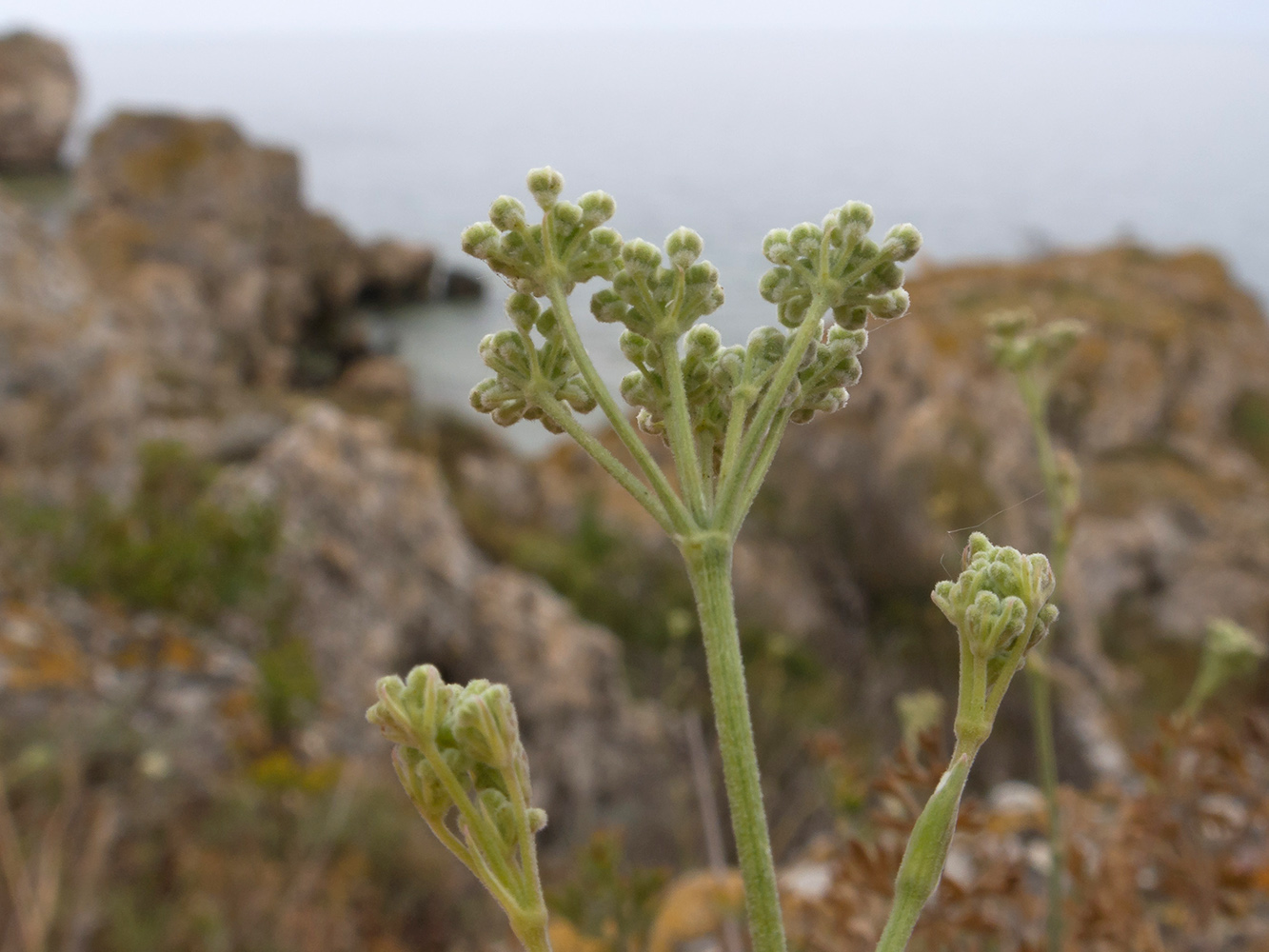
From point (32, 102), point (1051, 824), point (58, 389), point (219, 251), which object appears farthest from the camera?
point (32, 102)

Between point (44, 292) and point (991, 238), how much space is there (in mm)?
18290

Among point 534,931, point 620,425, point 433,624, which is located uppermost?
point 620,425

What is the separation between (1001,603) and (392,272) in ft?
129

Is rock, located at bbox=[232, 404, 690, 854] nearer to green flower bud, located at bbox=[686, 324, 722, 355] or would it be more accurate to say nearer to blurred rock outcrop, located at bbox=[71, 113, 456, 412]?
green flower bud, located at bbox=[686, 324, 722, 355]

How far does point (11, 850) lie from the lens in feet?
14.9

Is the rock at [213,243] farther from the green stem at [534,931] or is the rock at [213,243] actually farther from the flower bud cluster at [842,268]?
the green stem at [534,931]

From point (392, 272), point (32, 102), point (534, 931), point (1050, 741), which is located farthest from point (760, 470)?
point (32, 102)

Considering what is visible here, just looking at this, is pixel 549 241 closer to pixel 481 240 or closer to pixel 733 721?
pixel 481 240

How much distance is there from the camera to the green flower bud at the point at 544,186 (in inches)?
44.4

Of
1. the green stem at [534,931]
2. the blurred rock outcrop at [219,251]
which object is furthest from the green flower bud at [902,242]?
the blurred rock outcrop at [219,251]

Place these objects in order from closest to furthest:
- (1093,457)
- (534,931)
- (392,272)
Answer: (534,931) < (1093,457) < (392,272)

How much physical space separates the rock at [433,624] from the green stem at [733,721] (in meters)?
7.55

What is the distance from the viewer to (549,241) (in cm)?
114

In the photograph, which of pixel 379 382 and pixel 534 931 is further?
pixel 379 382
